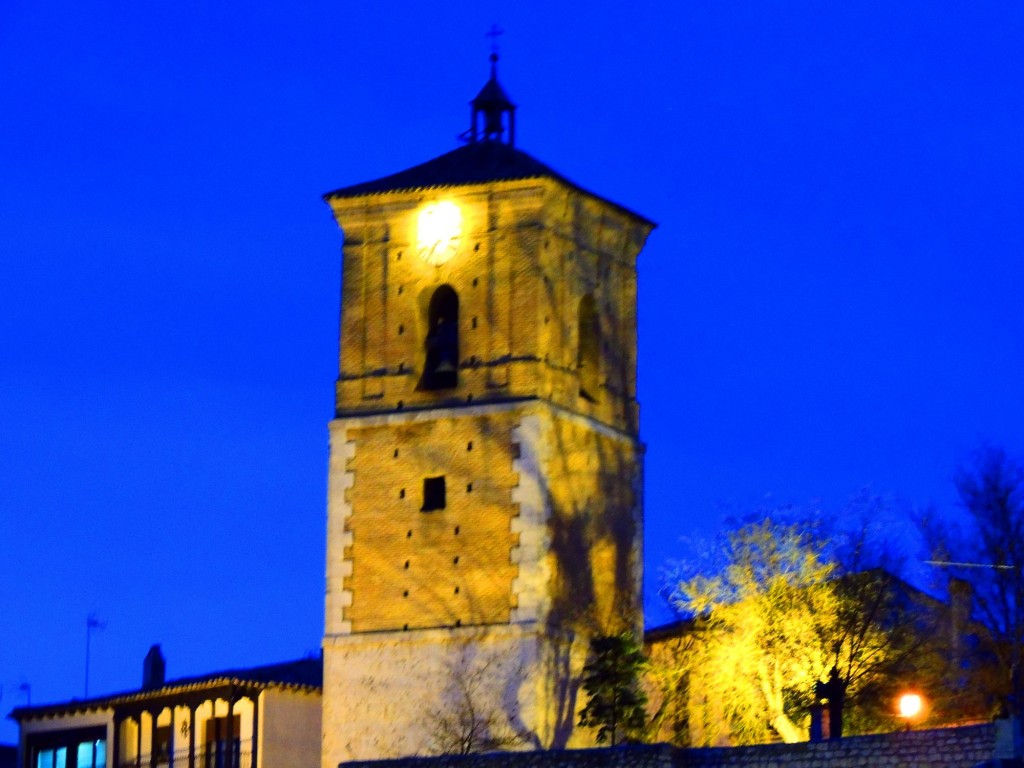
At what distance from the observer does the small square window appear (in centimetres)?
6194

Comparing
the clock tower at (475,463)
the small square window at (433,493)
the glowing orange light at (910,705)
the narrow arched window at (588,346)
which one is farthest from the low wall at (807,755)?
the narrow arched window at (588,346)

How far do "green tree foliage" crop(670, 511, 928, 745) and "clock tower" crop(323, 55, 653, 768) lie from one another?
250 cm

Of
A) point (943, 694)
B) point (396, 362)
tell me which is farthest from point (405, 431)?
point (943, 694)

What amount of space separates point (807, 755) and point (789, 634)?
465 inches

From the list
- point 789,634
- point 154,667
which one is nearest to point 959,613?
point 789,634

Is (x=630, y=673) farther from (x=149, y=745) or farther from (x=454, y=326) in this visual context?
(x=149, y=745)

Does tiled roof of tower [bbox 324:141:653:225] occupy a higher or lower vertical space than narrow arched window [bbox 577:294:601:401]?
higher

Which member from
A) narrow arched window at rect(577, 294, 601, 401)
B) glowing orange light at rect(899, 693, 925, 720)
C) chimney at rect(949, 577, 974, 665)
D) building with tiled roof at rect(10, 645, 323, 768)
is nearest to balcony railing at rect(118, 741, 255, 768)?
building with tiled roof at rect(10, 645, 323, 768)

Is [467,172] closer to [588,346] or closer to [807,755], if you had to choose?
[588,346]

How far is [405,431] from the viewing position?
62.6 meters

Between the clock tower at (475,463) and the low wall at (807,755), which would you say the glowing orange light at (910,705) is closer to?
the low wall at (807,755)

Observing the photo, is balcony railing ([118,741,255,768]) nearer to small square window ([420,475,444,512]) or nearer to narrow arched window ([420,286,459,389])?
small square window ([420,475,444,512])

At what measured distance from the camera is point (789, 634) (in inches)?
2370

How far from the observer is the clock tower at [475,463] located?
6062cm
